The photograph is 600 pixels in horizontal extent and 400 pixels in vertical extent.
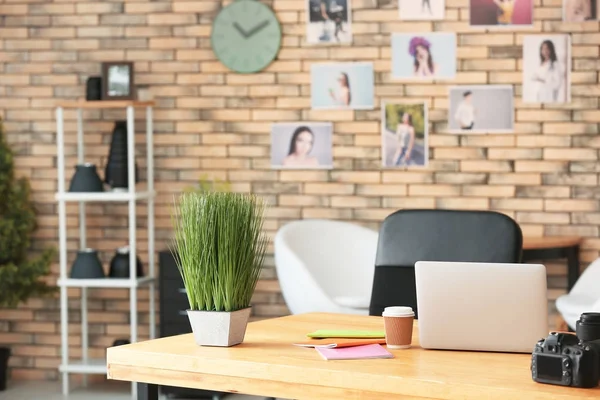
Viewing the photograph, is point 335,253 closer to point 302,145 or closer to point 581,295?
point 302,145

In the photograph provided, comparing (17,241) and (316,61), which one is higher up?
(316,61)

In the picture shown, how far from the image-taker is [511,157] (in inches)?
210

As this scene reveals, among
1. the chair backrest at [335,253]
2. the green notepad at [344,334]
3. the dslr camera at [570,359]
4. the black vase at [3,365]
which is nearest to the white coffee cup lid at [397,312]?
the green notepad at [344,334]

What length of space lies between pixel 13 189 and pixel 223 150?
1.17 m

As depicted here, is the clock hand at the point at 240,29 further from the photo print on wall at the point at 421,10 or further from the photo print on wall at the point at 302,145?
the photo print on wall at the point at 421,10

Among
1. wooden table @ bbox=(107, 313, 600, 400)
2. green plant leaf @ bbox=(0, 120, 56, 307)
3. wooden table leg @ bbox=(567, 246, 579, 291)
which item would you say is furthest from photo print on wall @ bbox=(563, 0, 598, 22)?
wooden table @ bbox=(107, 313, 600, 400)

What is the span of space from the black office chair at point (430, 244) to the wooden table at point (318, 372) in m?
0.67

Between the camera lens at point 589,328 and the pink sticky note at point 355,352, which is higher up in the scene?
the camera lens at point 589,328

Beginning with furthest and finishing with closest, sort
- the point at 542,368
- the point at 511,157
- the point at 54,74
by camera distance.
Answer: the point at 54,74 < the point at 511,157 < the point at 542,368

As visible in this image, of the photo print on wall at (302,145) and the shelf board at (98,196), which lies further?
the photo print on wall at (302,145)

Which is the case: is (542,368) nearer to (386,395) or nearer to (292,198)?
(386,395)

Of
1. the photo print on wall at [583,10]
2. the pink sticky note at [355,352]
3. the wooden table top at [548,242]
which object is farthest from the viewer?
the photo print on wall at [583,10]

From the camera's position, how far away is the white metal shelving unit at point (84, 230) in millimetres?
5309

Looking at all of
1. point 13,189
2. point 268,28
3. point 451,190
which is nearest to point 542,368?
point 451,190
